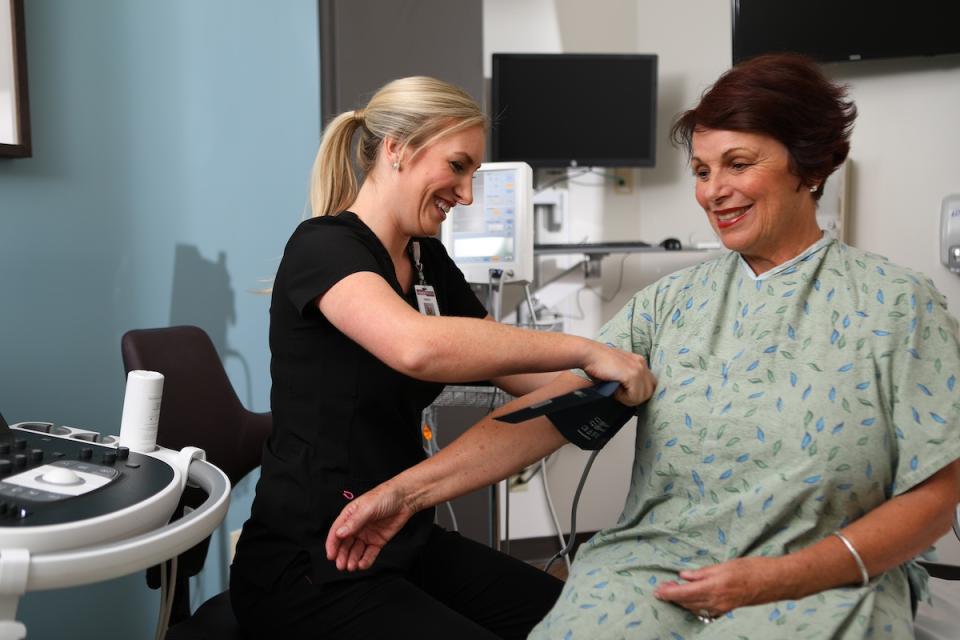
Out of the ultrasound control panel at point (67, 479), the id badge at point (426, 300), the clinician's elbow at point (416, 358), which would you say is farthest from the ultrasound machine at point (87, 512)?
the id badge at point (426, 300)

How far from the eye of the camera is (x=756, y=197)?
4.49ft

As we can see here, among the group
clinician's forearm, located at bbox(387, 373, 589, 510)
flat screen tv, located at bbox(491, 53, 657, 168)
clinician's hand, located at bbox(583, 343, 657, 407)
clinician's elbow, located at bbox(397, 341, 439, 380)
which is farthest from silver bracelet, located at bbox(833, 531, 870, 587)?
flat screen tv, located at bbox(491, 53, 657, 168)

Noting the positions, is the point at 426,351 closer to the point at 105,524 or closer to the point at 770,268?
the point at 105,524

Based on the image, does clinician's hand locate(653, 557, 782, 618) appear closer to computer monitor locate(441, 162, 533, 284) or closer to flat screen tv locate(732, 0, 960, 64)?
computer monitor locate(441, 162, 533, 284)

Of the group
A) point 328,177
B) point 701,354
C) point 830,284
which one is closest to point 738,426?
point 701,354

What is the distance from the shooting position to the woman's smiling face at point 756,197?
136 centimetres

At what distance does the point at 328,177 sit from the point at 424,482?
1.95ft

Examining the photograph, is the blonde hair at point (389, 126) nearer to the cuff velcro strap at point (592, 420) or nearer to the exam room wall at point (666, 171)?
the cuff velcro strap at point (592, 420)

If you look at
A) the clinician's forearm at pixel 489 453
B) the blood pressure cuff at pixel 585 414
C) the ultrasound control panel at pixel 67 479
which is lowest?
the clinician's forearm at pixel 489 453

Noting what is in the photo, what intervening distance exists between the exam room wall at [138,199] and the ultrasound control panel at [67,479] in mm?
624

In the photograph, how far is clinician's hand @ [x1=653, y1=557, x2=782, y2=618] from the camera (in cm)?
117

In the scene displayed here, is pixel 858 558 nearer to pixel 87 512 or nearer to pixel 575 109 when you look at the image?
pixel 87 512

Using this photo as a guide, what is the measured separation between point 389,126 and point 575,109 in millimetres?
1855

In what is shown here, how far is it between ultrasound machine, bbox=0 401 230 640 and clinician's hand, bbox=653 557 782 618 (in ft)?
2.17
